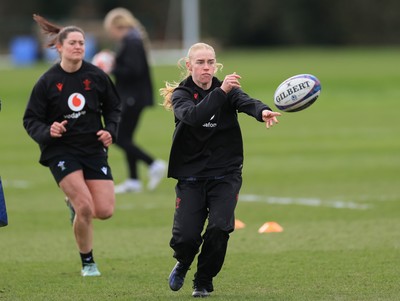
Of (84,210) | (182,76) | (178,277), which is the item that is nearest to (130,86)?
(84,210)

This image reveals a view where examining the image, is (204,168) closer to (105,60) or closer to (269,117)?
(269,117)

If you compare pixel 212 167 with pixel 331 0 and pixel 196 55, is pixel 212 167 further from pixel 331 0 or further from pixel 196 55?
pixel 331 0

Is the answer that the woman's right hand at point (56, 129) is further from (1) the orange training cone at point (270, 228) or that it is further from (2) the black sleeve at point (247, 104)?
(1) the orange training cone at point (270, 228)

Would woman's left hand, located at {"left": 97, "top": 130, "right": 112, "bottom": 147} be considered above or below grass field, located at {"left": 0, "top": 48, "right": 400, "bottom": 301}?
above

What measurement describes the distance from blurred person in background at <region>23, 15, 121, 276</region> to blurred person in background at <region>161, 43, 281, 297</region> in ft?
3.73

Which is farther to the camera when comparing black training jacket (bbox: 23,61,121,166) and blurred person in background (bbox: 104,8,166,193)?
blurred person in background (bbox: 104,8,166,193)

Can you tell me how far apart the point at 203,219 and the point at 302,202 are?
5488 millimetres

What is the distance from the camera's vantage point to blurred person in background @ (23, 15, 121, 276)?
880 centimetres

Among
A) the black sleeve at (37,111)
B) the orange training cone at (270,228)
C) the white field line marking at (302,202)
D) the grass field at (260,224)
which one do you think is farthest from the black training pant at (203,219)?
the white field line marking at (302,202)

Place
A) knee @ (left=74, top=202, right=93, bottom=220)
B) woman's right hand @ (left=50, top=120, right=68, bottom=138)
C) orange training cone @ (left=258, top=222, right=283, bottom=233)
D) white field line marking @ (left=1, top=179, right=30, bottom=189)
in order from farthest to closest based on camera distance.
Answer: white field line marking @ (left=1, top=179, right=30, bottom=189)
orange training cone @ (left=258, top=222, right=283, bottom=233)
knee @ (left=74, top=202, right=93, bottom=220)
woman's right hand @ (left=50, top=120, right=68, bottom=138)

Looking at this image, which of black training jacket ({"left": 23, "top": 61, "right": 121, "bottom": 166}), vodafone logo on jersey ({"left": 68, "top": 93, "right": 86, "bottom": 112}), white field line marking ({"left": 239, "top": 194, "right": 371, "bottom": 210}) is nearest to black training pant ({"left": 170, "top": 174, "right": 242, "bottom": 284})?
black training jacket ({"left": 23, "top": 61, "right": 121, "bottom": 166})

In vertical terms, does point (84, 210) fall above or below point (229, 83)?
below

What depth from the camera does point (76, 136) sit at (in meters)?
8.95

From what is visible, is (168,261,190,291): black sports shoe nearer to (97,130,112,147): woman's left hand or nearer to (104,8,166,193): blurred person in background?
(97,130,112,147): woman's left hand
